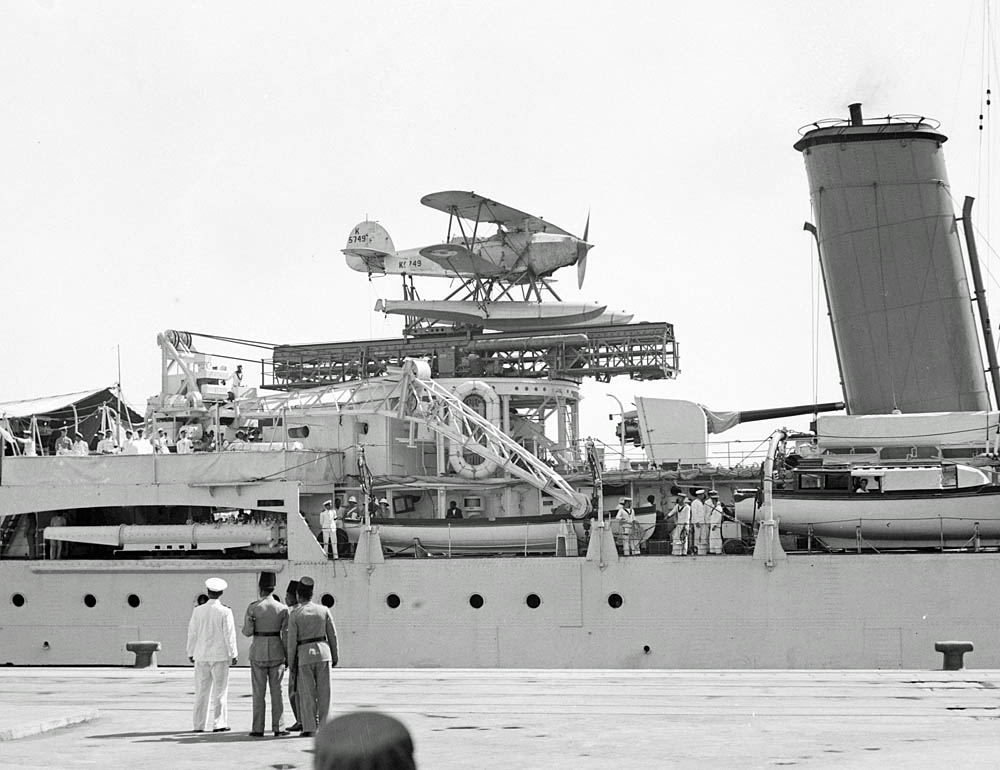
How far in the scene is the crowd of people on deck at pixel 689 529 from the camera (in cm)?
2391

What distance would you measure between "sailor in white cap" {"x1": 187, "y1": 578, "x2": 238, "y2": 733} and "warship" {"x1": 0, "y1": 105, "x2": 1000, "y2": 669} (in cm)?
1271

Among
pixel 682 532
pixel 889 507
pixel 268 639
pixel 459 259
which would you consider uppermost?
pixel 459 259

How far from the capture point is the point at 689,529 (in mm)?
24203

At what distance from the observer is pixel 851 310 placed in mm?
28797

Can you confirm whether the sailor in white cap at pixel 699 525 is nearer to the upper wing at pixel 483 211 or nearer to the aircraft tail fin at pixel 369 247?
the upper wing at pixel 483 211

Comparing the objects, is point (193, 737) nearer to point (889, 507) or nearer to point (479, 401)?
point (889, 507)

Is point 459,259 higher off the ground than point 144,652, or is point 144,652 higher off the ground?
point 459,259

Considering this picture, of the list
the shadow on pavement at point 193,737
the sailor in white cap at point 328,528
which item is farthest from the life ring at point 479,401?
the shadow on pavement at point 193,737

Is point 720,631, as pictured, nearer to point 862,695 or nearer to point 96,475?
point 862,695

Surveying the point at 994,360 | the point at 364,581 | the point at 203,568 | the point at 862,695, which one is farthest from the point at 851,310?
the point at 862,695

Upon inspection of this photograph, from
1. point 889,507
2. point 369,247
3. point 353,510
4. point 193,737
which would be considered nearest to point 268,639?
point 193,737

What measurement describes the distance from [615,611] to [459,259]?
11.6 m

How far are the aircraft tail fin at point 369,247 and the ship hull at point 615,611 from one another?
38.4ft

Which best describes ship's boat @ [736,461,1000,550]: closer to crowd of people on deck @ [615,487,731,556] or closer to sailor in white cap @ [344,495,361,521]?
crowd of people on deck @ [615,487,731,556]
